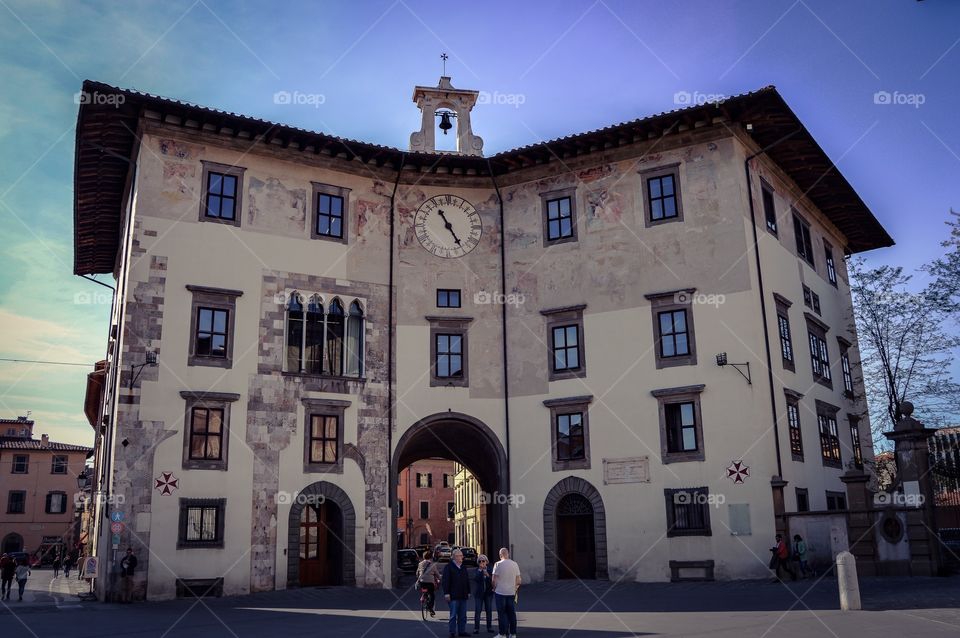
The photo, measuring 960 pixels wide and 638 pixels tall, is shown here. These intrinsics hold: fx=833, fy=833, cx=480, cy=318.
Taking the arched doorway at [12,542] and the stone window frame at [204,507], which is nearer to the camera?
the stone window frame at [204,507]

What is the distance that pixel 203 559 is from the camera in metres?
23.0

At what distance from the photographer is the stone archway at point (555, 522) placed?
2528cm

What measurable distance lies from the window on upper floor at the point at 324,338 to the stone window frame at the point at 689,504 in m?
10.2

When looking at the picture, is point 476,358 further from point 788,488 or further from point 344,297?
point 788,488

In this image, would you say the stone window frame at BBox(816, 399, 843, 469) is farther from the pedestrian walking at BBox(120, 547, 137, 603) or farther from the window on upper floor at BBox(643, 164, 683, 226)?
the pedestrian walking at BBox(120, 547, 137, 603)

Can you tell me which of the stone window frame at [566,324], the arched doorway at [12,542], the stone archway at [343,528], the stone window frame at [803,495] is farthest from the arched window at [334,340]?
the arched doorway at [12,542]

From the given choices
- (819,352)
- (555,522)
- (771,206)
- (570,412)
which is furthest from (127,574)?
(819,352)

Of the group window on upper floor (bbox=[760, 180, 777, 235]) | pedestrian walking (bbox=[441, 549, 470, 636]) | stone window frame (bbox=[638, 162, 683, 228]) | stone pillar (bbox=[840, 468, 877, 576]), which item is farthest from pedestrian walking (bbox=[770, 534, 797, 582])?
window on upper floor (bbox=[760, 180, 777, 235])

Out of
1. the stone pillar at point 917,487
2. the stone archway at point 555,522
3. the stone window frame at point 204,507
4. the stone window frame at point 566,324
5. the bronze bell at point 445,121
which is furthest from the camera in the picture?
the bronze bell at point 445,121

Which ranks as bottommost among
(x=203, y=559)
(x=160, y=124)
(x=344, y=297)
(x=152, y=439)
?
(x=203, y=559)

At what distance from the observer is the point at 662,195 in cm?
2678

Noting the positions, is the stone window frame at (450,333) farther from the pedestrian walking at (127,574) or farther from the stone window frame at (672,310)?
the pedestrian walking at (127,574)

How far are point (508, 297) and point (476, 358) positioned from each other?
7.85ft

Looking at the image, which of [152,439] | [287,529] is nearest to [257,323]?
[152,439]
